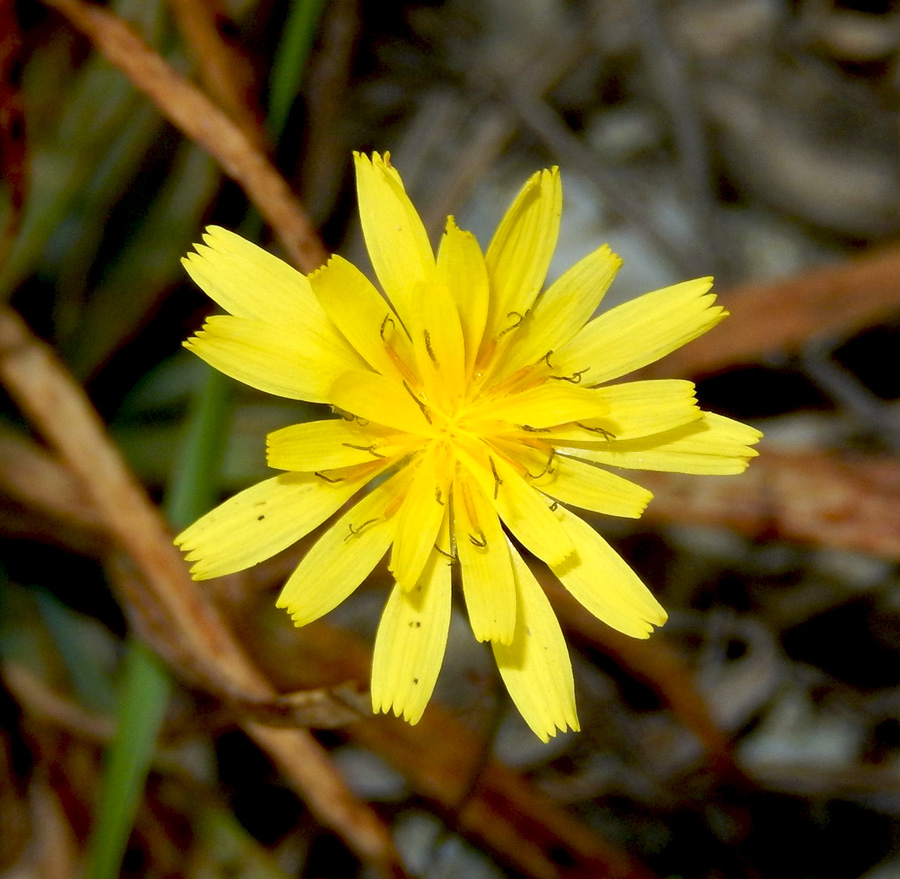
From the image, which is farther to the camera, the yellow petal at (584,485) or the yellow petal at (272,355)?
the yellow petal at (584,485)

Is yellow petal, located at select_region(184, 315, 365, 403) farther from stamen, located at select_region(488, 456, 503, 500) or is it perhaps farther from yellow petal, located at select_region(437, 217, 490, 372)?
stamen, located at select_region(488, 456, 503, 500)

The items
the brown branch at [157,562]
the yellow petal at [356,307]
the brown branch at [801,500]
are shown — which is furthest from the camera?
the brown branch at [801,500]

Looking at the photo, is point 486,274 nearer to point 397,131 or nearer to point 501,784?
point 501,784

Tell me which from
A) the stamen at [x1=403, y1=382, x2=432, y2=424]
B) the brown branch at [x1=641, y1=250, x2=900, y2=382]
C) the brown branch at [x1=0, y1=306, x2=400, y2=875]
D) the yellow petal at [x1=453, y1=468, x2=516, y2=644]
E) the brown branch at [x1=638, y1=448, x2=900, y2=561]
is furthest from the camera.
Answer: the brown branch at [x1=641, y1=250, x2=900, y2=382]

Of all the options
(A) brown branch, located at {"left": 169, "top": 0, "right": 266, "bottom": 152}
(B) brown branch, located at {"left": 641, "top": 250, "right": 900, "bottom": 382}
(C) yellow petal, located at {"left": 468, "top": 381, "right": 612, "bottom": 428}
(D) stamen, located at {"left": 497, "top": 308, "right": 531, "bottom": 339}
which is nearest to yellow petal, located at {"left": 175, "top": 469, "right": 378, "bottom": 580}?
(C) yellow petal, located at {"left": 468, "top": 381, "right": 612, "bottom": 428}

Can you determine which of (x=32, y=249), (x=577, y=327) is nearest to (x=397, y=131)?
(x=32, y=249)

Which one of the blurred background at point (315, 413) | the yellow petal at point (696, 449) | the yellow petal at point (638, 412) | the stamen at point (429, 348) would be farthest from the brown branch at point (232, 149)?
the yellow petal at point (696, 449)

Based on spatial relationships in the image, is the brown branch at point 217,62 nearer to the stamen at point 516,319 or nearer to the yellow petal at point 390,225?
the yellow petal at point 390,225
